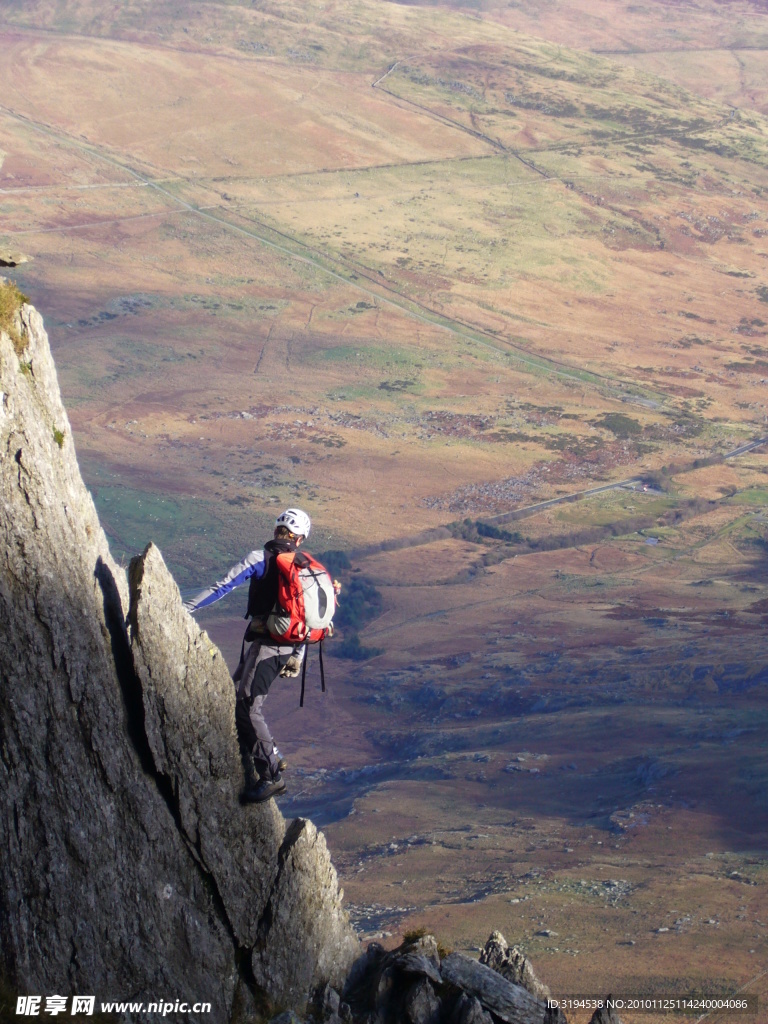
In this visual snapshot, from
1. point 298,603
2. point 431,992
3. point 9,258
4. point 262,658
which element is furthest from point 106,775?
point 9,258

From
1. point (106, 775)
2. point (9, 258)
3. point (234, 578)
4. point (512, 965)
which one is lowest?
point (512, 965)

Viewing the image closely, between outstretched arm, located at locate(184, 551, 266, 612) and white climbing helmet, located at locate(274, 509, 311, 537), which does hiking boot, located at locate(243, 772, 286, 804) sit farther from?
white climbing helmet, located at locate(274, 509, 311, 537)

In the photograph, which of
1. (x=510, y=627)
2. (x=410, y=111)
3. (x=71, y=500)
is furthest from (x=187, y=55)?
(x=71, y=500)

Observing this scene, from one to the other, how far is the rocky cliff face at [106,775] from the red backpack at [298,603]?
2.10 ft

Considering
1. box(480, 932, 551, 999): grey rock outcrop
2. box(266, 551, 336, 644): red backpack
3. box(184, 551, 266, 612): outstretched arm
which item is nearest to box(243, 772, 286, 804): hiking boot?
box(266, 551, 336, 644): red backpack

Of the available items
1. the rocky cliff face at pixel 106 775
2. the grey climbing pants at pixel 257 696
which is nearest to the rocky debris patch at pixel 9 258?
the rocky cliff face at pixel 106 775

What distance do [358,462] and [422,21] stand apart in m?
103

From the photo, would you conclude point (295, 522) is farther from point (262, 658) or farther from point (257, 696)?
point (257, 696)

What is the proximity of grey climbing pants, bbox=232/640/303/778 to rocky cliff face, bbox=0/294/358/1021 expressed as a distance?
156mm

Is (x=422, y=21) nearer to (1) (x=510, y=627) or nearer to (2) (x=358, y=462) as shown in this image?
(2) (x=358, y=462)

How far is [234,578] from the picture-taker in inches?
399

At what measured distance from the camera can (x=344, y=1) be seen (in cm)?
15425

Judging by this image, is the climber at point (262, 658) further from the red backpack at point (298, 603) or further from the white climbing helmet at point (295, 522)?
the red backpack at point (298, 603)

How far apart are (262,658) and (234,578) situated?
0.82 meters
